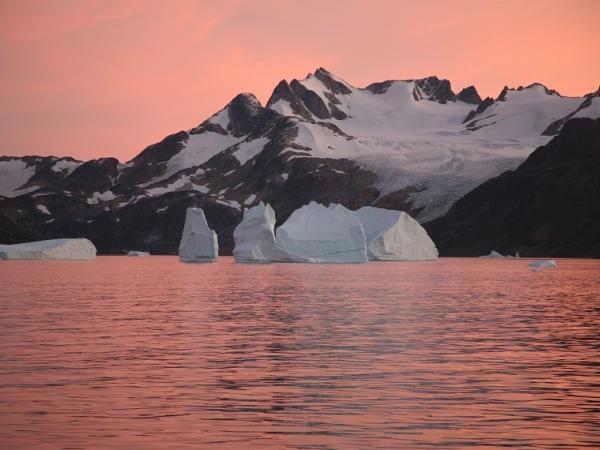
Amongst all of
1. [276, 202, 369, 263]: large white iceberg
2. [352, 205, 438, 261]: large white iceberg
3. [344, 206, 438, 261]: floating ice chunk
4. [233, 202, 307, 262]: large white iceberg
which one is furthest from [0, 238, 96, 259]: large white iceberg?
[276, 202, 369, 263]: large white iceberg

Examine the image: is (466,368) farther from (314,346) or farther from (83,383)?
(83,383)

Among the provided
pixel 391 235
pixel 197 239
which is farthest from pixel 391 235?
pixel 197 239

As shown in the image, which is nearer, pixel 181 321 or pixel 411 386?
pixel 411 386

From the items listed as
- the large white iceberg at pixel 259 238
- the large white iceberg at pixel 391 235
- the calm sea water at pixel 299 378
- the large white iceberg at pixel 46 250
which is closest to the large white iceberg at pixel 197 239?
the large white iceberg at pixel 259 238

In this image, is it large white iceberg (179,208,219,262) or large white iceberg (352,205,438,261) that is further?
large white iceberg (352,205,438,261)

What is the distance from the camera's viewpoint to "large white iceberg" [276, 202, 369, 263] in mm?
142625

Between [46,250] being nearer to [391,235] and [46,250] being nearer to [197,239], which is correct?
[197,239]

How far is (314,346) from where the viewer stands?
116ft

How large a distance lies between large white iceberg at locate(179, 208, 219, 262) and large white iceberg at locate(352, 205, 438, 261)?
24.0 m

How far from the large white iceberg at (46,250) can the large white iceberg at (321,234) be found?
56334 mm

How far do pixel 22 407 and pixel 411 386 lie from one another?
31.1 feet

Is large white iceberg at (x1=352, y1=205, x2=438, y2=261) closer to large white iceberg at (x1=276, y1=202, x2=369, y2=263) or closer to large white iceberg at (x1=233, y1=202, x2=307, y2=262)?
large white iceberg at (x1=276, y1=202, x2=369, y2=263)

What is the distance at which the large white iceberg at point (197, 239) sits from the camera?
15738cm

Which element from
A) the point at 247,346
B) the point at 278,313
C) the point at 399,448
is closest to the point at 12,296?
the point at 278,313
